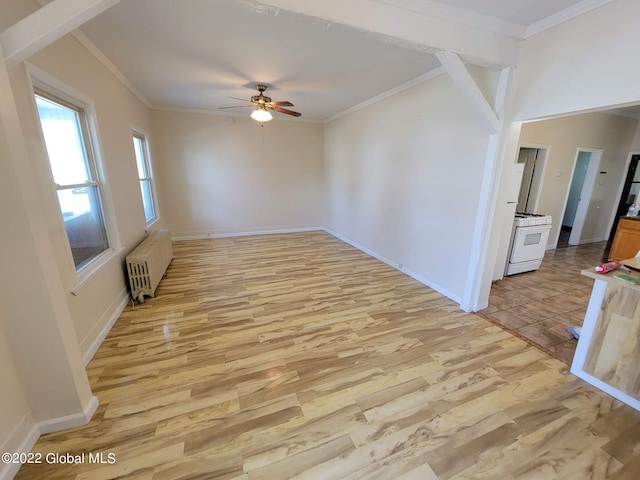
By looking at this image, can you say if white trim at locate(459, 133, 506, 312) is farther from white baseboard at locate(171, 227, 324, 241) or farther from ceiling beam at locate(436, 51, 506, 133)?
white baseboard at locate(171, 227, 324, 241)

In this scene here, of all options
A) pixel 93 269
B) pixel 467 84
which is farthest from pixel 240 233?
pixel 467 84

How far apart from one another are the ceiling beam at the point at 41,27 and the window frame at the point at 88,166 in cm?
61

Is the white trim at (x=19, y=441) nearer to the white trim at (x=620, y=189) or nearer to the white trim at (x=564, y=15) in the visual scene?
the white trim at (x=564, y=15)

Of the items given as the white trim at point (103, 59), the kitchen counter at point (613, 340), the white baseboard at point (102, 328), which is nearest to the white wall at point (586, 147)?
the kitchen counter at point (613, 340)

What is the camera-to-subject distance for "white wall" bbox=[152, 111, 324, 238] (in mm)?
5555

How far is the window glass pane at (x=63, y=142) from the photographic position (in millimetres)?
2051

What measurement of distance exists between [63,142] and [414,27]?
3.06 metres

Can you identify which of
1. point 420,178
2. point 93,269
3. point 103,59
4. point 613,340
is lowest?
point 613,340

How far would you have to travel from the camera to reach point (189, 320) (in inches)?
111

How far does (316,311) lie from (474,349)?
1.60 m

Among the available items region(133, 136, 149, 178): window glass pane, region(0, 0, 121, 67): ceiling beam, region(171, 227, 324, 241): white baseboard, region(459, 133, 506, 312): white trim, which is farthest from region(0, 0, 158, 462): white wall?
region(171, 227, 324, 241): white baseboard

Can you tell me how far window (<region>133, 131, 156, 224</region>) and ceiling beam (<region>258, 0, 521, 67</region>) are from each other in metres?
4.12

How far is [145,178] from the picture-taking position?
4.71 meters

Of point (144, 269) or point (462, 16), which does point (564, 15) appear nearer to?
point (462, 16)
